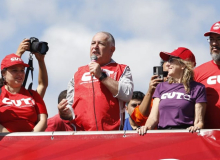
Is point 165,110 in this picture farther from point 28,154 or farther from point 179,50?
point 28,154

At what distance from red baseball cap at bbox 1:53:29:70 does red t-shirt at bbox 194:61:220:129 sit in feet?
6.39

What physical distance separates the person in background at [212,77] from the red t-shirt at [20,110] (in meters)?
1.76

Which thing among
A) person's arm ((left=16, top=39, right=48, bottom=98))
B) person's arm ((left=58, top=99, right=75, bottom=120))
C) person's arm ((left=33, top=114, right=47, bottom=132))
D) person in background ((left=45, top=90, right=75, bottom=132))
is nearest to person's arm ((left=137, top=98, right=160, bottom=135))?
person's arm ((left=58, top=99, right=75, bottom=120))

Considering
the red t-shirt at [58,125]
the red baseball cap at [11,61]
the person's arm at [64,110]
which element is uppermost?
the red baseball cap at [11,61]

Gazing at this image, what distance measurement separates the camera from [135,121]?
604 centimetres

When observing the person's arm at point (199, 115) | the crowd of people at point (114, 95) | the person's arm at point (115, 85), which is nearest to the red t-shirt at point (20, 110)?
the crowd of people at point (114, 95)

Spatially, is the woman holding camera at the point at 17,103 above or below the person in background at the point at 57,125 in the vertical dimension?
above

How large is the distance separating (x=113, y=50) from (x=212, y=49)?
1.17m

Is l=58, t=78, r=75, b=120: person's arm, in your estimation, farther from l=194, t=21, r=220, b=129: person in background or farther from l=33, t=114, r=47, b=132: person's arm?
Result: l=194, t=21, r=220, b=129: person in background

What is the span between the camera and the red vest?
18.2ft

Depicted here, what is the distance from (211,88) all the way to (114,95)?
3.39ft

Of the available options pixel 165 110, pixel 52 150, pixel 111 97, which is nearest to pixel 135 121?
pixel 111 97

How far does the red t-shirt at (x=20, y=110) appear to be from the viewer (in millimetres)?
5469

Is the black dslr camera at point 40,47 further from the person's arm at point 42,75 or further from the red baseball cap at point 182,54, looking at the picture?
the red baseball cap at point 182,54
